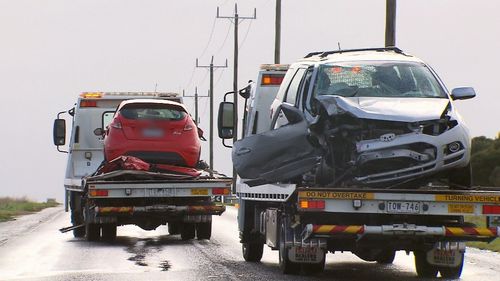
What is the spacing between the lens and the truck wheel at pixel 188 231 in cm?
2372

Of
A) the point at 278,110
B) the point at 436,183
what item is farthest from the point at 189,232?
the point at 436,183

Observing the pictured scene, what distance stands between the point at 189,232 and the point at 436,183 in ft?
34.4

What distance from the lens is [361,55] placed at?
1553cm

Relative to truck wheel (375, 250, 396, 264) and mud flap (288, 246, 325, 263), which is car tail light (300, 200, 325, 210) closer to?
mud flap (288, 246, 325, 263)

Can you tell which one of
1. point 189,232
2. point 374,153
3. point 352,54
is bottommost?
point 189,232

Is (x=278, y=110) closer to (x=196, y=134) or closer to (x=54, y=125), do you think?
(x=196, y=134)

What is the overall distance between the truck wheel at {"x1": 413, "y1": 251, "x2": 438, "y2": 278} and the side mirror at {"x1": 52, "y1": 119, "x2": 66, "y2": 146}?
13.1m

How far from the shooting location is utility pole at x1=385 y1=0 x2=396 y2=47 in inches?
1196

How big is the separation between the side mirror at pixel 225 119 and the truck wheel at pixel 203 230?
15.5 feet

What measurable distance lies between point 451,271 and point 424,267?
2.59 feet

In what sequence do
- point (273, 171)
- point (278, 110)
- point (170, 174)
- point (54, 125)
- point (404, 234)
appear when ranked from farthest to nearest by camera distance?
point (54, 125) → point (170, 174) → point (278, 110) → point (273, 171) → point (404, 234)

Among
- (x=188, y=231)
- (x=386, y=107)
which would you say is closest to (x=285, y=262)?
(x=386, y=107)

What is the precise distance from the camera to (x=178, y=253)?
19641 millimetres

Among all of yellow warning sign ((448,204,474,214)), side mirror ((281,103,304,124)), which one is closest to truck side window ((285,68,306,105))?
side mirror ((281,103,304,124))
